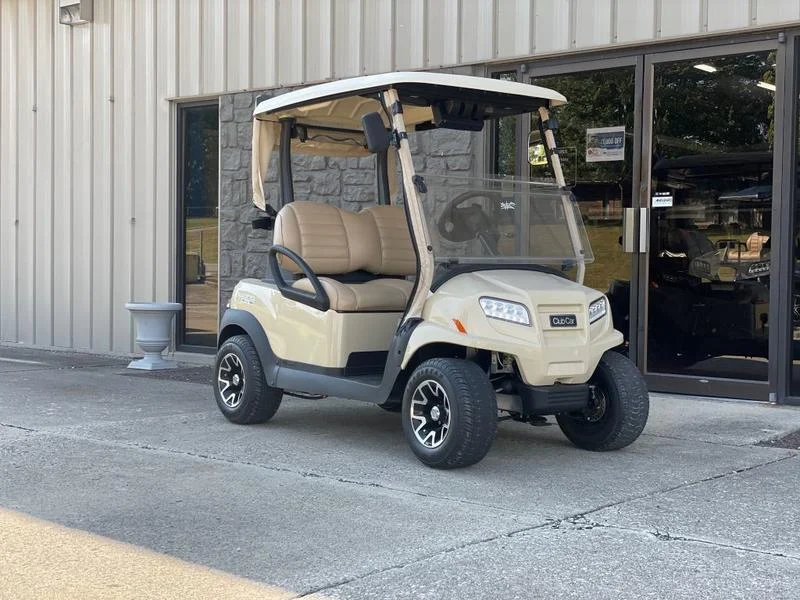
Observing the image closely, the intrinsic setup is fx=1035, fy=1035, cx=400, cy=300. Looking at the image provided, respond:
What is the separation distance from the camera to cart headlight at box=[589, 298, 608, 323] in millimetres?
5742

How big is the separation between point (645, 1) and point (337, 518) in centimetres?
528

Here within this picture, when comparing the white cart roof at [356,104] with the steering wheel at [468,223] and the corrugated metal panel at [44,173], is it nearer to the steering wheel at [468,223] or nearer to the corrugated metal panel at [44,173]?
the steering wheel at [468,223]

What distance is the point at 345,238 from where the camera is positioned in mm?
6910

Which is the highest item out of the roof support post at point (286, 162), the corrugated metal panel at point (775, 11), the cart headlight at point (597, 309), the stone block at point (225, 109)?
the corrugated metal panel at point (775, 11)

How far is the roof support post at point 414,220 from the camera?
5723 millimetres

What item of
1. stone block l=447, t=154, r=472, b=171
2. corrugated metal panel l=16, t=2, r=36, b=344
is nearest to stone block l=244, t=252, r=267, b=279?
stone block l=447, t=154, r=472, b=171

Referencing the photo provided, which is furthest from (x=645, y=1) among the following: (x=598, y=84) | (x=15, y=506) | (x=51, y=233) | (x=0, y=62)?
(x=0, y=62)

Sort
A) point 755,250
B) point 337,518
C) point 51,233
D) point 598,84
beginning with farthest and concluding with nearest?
point 51,233 < point 598,84 < point 755,250 < point 337,518

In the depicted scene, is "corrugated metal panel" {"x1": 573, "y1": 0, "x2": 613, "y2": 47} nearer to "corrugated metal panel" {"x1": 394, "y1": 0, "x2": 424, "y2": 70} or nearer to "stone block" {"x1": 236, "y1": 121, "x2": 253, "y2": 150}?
"corrugated metal panel" {"x1": 394, "y1": 0, "x2": 424, "y2": 70}

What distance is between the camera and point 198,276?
1147cm

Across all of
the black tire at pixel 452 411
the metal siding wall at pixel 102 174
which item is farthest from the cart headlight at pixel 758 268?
the metal siding wall at pixel 102 174

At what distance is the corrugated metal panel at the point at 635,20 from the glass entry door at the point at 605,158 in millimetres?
261

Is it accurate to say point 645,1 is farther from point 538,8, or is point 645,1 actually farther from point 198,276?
point 198,276

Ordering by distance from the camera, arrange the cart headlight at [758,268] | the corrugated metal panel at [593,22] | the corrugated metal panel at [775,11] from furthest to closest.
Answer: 1. the corrugated metal panel at [593,22]
2. the cart headlight at [758,268]
3. the corrugated metal panel at [775,11]
